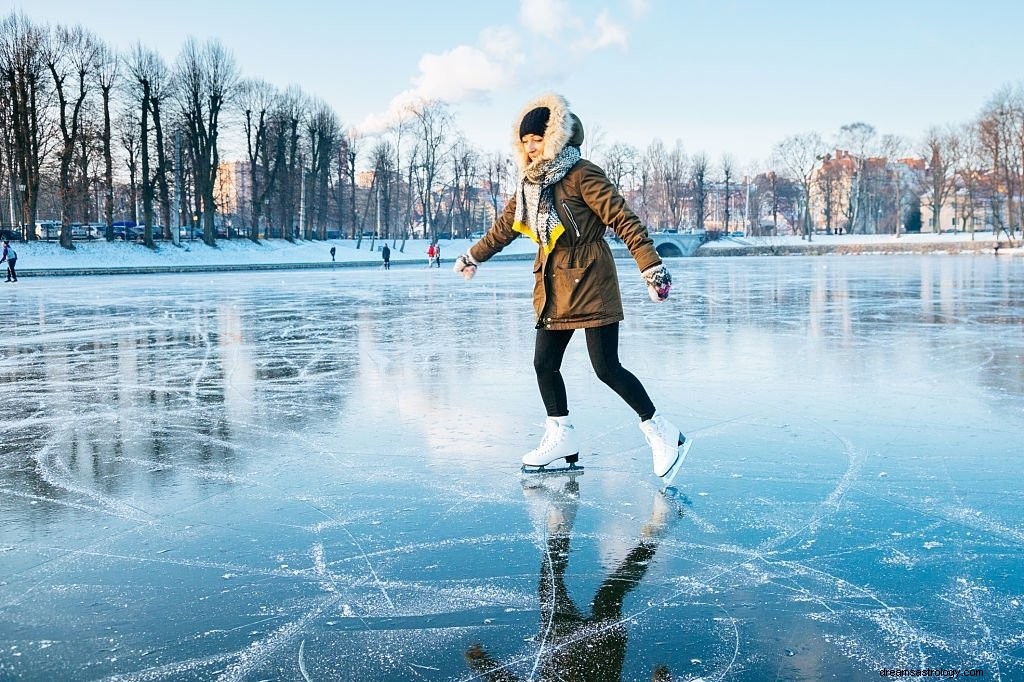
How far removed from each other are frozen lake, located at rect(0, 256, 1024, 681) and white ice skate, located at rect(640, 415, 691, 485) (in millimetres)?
163

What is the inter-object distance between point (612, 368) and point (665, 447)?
0.47 meters

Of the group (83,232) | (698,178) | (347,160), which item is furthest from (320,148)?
(698,178)

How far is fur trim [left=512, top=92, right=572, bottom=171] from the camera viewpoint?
168 inches

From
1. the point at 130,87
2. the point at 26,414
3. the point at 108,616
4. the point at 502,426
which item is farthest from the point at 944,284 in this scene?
the point at 130,87

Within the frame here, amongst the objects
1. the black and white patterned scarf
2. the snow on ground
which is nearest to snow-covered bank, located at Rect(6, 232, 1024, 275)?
the snow on ground

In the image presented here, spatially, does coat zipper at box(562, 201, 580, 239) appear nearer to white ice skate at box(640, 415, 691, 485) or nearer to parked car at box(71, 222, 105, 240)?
white ice skate at box(640, 415, 691, 485)

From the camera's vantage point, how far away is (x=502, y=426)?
560cm

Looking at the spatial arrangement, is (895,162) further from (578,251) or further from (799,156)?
(578,251)

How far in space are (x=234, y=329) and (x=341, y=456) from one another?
337 inches

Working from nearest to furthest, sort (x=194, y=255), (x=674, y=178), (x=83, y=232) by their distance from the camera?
(x=194, y=255) → (x=83, y=232) → (x=674, y=178)

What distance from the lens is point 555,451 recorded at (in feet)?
14.8

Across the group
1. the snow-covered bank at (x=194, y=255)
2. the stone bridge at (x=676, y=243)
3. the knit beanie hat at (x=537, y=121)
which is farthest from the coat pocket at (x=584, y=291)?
the stone bridge at (x=676, y=243)

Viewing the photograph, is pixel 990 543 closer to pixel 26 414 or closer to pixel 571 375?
pixel 571 375

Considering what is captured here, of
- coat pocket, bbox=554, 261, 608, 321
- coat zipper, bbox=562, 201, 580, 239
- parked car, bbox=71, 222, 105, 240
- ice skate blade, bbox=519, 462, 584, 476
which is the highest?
parked car, bbox=71, 222, 105, 240
